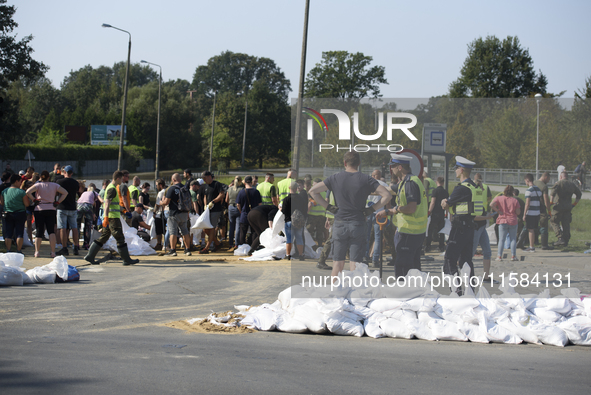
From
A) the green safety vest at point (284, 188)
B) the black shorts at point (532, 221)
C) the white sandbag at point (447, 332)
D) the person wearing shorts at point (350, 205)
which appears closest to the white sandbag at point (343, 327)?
the white sandbag at point (447, 332)

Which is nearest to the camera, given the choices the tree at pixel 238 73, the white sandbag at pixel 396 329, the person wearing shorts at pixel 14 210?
the white sandbag at pixel 396 329

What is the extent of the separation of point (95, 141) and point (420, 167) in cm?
6637

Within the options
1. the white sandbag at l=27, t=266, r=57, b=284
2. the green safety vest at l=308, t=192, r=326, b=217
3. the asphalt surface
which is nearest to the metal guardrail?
the green safety vest at l=308, t=192, r=326, b=217

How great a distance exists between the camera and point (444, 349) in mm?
5680

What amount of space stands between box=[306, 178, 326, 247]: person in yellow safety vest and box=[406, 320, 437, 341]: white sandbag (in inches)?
111

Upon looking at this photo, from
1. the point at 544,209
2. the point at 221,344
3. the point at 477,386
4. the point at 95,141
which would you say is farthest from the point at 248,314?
the point at 95,141

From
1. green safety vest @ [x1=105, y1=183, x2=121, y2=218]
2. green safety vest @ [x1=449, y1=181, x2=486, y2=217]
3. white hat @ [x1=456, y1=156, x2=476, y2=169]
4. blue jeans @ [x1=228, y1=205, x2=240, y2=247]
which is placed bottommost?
blue jeans @ [x1=228, y1=205, x2=240, y2=247]

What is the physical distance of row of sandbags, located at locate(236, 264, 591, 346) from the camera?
5969 millimetres

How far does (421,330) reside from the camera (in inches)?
241

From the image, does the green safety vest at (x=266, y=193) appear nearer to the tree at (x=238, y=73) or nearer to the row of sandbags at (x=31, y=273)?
the row of sandbags at (x=31, y=273)

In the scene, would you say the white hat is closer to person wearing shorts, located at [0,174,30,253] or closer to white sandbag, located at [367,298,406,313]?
white sandbag, located at [367,298,406,313]

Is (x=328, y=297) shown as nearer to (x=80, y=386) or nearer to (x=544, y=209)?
(x=80, y=386)

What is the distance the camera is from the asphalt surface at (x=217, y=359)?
440cm

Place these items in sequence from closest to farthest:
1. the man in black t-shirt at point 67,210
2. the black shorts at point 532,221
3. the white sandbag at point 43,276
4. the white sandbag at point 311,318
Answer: the white sandbag at point 311,318 → the black shorts at point 532,221 → the white sandbag at point 43,276 → the man in black t-shirt at point 67,210
